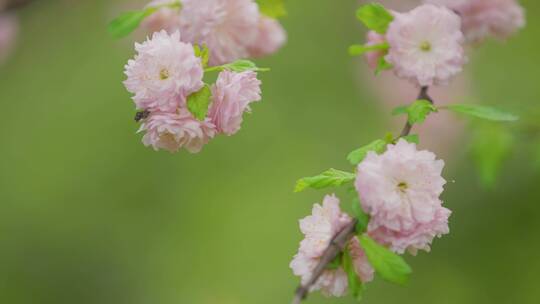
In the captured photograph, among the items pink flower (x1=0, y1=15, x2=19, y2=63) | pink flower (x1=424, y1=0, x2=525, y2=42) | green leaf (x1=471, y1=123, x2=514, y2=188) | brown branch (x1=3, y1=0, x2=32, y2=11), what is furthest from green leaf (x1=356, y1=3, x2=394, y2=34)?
pink flower (x1=0, y1=15, x2=19, y2=63)

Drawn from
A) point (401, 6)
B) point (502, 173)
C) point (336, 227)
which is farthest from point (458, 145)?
point (336, 227)

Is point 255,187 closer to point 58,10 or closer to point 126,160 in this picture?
point 126,160

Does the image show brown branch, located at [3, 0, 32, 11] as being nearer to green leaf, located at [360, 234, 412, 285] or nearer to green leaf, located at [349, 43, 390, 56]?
green leaf, located at [349, 43, 390, 56]

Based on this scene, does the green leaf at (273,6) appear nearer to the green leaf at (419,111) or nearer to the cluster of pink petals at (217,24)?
the cluster of pink petals at (217,24)

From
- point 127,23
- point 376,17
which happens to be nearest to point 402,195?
point 376,17

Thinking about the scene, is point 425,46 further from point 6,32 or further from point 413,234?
point 6,32

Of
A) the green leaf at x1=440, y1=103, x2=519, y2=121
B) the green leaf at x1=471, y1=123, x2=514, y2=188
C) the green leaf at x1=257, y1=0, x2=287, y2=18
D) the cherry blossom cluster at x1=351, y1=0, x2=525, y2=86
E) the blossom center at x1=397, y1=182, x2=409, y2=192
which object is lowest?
the blossom center at x1=397, y1=182, x2=409, y2=192

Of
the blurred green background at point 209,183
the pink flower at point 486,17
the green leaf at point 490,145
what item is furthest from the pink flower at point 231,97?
the blurred green background at point 209,183
